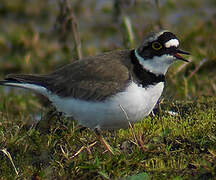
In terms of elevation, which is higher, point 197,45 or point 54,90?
point 54,90

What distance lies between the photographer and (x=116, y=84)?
16.4 ft

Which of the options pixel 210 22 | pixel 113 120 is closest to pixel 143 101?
pixel 113 120

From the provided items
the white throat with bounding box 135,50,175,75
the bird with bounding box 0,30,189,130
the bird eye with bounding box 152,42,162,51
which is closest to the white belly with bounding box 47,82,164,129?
the bird with bounding box 0,30,189,130

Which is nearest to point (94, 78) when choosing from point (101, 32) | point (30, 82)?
point (30, 82)

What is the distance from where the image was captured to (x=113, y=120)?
497 centimetres

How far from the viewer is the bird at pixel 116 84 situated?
494cm

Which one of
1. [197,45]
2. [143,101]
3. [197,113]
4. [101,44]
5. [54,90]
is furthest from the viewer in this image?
[101,44]

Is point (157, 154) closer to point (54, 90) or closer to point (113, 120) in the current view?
point (113, 120)

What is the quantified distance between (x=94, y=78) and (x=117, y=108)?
436mm

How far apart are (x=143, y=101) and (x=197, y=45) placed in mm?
4918

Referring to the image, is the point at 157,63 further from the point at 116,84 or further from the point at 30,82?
the point at 30,82

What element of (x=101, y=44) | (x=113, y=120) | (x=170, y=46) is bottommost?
(x=101, y=44)

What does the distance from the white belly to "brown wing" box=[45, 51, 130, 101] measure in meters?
0.07

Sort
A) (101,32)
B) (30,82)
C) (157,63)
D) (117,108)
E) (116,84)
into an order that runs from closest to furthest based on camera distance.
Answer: (117,108)
(116,84)
(157,63)
(30,82)
(101,32)
